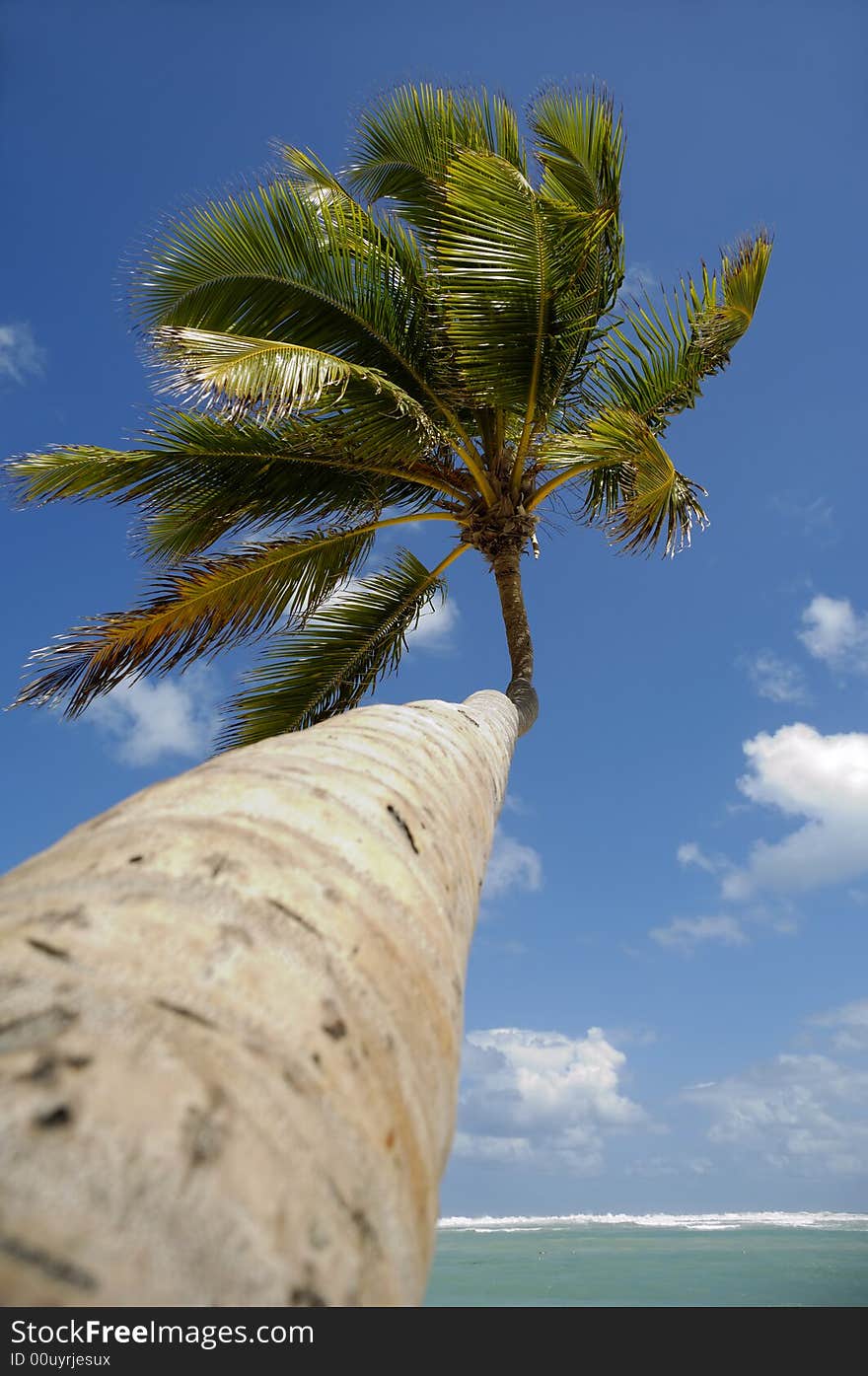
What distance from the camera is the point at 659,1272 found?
11.5 meters

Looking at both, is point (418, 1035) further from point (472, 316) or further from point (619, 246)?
point (619, 246)

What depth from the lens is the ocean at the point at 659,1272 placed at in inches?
342

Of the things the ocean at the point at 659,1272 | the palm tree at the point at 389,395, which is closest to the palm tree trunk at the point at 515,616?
the palm tree at the point at 389,395

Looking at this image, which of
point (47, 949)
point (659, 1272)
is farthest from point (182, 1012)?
point (659, 1272)

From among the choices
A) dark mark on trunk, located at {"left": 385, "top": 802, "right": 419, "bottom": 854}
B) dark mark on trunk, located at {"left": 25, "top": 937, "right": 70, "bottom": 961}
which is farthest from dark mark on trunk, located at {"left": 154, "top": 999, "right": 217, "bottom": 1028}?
dark mark on trunk, located at {"left": 385, "top": 802, "right": 419, "bottom": 854}

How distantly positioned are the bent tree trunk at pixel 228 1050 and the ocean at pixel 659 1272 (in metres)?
3.84

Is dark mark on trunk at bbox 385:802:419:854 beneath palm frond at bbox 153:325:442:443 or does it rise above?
beneath

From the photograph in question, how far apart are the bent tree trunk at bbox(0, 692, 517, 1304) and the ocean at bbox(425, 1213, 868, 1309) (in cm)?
384

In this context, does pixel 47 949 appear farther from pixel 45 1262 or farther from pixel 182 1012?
pixel 45 1262

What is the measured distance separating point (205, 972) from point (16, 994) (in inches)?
7.6

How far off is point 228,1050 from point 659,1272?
Answer: 1311cm

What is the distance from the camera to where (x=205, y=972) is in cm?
99

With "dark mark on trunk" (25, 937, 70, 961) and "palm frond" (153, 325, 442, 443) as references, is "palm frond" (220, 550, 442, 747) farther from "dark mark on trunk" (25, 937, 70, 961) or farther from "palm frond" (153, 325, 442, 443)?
"dark mark on trunk" (25, 937, 70, 961)

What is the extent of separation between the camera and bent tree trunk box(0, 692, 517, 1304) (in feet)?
2.34
